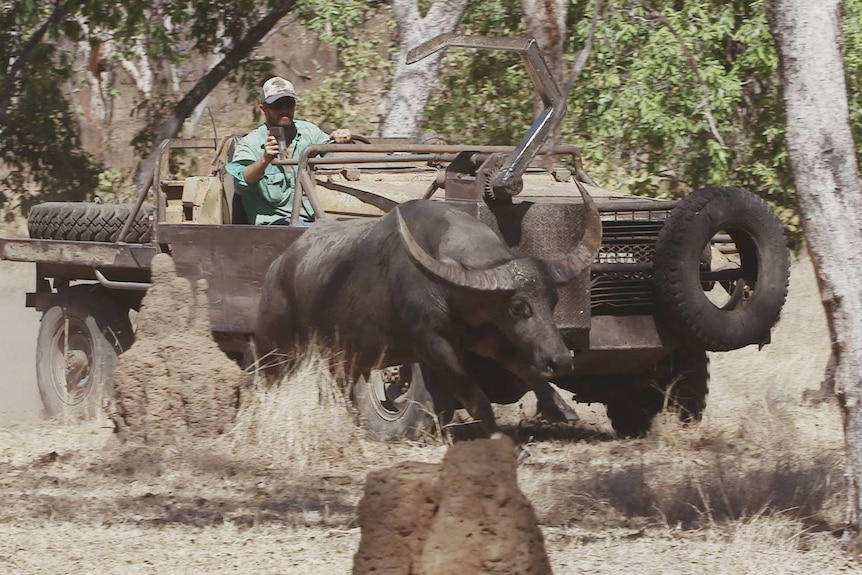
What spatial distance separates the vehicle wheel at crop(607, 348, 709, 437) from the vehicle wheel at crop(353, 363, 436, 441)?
124 centimetres

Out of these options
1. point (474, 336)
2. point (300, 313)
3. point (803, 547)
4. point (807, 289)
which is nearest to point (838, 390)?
point (803, 547)

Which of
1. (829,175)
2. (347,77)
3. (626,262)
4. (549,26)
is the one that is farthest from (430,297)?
(347,77)

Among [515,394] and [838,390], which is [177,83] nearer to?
[515,394]

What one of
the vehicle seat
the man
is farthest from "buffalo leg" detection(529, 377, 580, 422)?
the vehicle seat

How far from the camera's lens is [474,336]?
25.2 ft

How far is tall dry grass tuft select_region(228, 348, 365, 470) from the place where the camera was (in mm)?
8102

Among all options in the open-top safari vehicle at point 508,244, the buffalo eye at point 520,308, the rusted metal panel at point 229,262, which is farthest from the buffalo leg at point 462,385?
the rusted metal panel at point 229,262

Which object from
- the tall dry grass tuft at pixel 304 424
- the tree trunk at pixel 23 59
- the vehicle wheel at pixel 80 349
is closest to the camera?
the tall dry grass tuft at pixel 304 424

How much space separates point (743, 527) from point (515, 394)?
2646 mm

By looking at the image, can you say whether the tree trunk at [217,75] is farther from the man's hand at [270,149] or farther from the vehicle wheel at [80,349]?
the man's hand at [270,149]

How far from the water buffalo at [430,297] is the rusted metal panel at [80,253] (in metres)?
1.54

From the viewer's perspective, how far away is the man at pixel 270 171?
967cm

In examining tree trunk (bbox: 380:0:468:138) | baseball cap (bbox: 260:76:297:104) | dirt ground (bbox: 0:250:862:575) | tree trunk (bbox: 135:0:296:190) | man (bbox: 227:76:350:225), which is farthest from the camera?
tree trunk (bbox: 135:0:296:190)

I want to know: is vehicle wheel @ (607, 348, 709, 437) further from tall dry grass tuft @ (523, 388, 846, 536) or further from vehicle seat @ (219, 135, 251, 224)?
vehicle seat @ (219, 135, 251, 224)
